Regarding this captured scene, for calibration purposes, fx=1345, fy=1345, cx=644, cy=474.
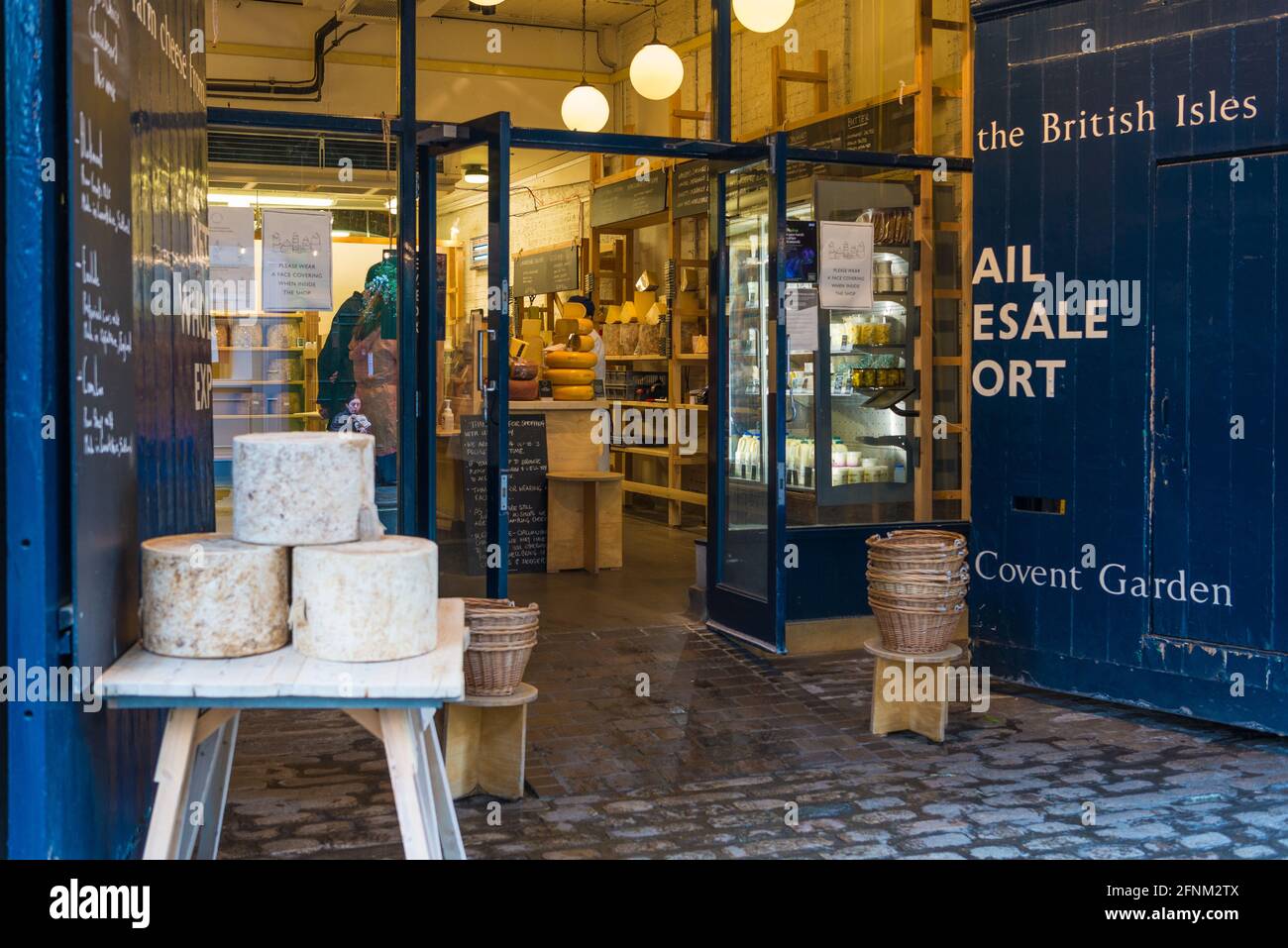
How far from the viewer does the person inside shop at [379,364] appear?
21.1 feet

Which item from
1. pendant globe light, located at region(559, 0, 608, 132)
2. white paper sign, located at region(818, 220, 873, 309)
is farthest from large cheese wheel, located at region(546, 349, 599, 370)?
white paper sign, located at region(818, 220, 873, 309)

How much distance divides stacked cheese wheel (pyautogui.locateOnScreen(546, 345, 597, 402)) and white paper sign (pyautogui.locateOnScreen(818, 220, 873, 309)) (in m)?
3.53

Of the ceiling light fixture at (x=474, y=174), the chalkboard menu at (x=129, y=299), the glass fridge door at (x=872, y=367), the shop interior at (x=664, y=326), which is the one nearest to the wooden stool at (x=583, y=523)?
the shop interior at (x=664, y=326)

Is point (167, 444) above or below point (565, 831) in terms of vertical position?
above

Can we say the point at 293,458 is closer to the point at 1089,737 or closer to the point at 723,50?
the point at 1089,737

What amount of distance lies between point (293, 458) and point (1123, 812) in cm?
303

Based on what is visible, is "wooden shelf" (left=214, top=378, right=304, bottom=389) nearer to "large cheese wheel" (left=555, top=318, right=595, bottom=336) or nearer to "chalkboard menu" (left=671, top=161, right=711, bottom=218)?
"large cheese wheel" (left=555, top=318, right=595, bottom=336)

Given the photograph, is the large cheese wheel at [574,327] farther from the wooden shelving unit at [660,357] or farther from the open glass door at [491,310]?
the open glass door at [491,310]

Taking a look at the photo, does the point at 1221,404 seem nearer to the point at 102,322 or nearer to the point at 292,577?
the point at 292,577

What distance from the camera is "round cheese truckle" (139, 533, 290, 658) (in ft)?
9.51

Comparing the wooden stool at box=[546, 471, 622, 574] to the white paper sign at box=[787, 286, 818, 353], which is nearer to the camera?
the white paper sign at box=[787, 286, 818, 353]

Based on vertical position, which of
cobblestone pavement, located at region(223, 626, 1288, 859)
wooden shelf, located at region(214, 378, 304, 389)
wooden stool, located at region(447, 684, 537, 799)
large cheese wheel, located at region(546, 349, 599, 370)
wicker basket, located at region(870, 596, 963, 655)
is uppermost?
large cheese wheel, located at region(546, 349, 599, 370)

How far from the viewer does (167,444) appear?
363 centimetres
